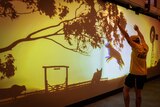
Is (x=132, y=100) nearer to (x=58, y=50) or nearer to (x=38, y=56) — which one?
(x=58, y=50)

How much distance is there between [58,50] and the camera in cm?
461

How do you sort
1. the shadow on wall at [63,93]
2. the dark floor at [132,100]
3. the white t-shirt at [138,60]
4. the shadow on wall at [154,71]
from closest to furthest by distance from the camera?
the shadow on wall at [63,93]
the white t-shirt at [138,60]
the dark floor at [132,100]
the shadow on wall at [154,71]

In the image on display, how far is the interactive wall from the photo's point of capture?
3727mm

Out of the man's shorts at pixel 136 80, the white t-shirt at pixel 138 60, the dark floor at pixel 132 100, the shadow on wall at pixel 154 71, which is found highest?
the white t-shirt at pixel 138 60

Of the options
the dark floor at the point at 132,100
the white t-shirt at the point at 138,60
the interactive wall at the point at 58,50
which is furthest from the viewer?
the dark floor at the point at 132,100

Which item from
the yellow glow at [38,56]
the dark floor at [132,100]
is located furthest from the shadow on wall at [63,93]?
the dark floor at [132,100]

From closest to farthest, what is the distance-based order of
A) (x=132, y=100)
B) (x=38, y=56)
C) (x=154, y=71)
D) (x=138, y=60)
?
1. (x=38, y=56)
2. (x=138, y=60)
3. (x=132, y=100)
4. (x=154, y=71)

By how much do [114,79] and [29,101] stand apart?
3254 millimetres

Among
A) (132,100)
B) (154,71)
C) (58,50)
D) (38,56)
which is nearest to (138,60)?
(58,50)

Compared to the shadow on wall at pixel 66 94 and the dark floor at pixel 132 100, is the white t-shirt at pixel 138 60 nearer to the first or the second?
the dark floor at pixel 132 100

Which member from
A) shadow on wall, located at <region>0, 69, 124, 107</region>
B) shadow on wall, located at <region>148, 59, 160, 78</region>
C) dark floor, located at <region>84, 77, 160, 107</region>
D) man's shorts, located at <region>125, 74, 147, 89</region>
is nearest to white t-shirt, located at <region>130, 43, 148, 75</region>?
man's shorts, located at <region>125, 74, 147, 89</region>

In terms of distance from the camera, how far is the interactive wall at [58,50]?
147 inches

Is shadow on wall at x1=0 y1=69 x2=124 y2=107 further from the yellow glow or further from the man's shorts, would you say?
the man's shorts

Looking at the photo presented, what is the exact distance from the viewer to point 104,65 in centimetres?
616
